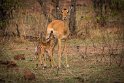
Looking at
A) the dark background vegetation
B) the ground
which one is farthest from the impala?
the dark background vegetation

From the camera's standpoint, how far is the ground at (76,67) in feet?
33.3

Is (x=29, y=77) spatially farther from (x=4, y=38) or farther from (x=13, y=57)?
(x=4, y=38)

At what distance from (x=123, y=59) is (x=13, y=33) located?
21.5 feet

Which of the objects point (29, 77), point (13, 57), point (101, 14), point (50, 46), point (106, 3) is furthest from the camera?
point (106, 3)

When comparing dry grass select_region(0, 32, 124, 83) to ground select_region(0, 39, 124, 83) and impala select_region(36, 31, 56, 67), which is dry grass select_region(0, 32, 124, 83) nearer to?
ground select_region(0, 39, 124, 83)

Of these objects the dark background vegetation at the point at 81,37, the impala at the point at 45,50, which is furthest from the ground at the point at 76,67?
the impala at the point at 45,50

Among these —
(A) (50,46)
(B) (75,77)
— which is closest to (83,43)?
(A) (50,46)

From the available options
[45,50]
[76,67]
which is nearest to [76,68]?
[76,67]

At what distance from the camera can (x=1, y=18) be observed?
18703 mm

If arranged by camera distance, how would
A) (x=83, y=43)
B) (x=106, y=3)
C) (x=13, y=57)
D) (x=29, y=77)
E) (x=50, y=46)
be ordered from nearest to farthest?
(x=29, y=77) < (x=50, y=46) < (x=13, y=57) < (x=83, y=43) < (x=106, y=3)

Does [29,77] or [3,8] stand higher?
[3,8]

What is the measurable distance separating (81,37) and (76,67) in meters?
5.89

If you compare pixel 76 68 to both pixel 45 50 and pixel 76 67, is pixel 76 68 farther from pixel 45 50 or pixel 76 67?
pixel 45 50

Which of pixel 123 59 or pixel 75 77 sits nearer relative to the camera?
pixel 75 77
